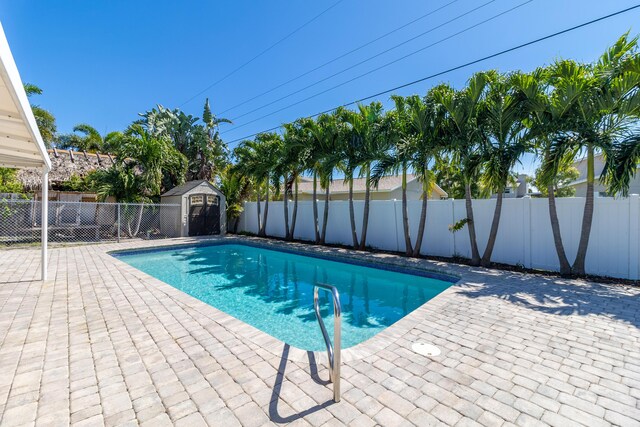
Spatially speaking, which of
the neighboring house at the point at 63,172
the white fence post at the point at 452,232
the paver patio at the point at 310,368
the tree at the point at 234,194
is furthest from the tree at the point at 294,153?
the neighboring house at the point at 63,172

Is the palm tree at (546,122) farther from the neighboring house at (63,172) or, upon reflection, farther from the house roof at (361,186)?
the neighboring house at (63,172)

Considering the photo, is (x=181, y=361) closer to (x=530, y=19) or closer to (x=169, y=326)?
(x=169, y=326)

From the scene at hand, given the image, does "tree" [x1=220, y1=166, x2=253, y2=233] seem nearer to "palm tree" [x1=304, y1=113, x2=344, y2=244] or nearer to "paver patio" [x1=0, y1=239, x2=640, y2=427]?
"palm tree" [x1=304, y1=113, x2=344, y2=244]

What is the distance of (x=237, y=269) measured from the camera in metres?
10.4

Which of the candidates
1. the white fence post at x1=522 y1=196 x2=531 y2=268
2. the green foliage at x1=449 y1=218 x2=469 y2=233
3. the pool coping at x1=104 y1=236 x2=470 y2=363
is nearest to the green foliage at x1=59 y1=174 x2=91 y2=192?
the pool coping at x1=104 y1=236 x2=470 y2=363

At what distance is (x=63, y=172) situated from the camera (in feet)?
57.0

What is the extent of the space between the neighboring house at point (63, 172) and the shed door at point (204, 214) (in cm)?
747

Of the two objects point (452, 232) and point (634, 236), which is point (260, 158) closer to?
point (452, 232)

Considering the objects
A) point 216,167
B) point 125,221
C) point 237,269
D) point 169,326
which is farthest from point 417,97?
point 216,167

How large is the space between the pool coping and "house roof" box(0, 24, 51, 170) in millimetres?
3374

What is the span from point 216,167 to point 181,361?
2035 cm

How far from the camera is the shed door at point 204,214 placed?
1684cm

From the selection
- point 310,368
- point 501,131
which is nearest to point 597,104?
point 501,131

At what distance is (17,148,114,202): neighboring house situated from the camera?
663 inches
